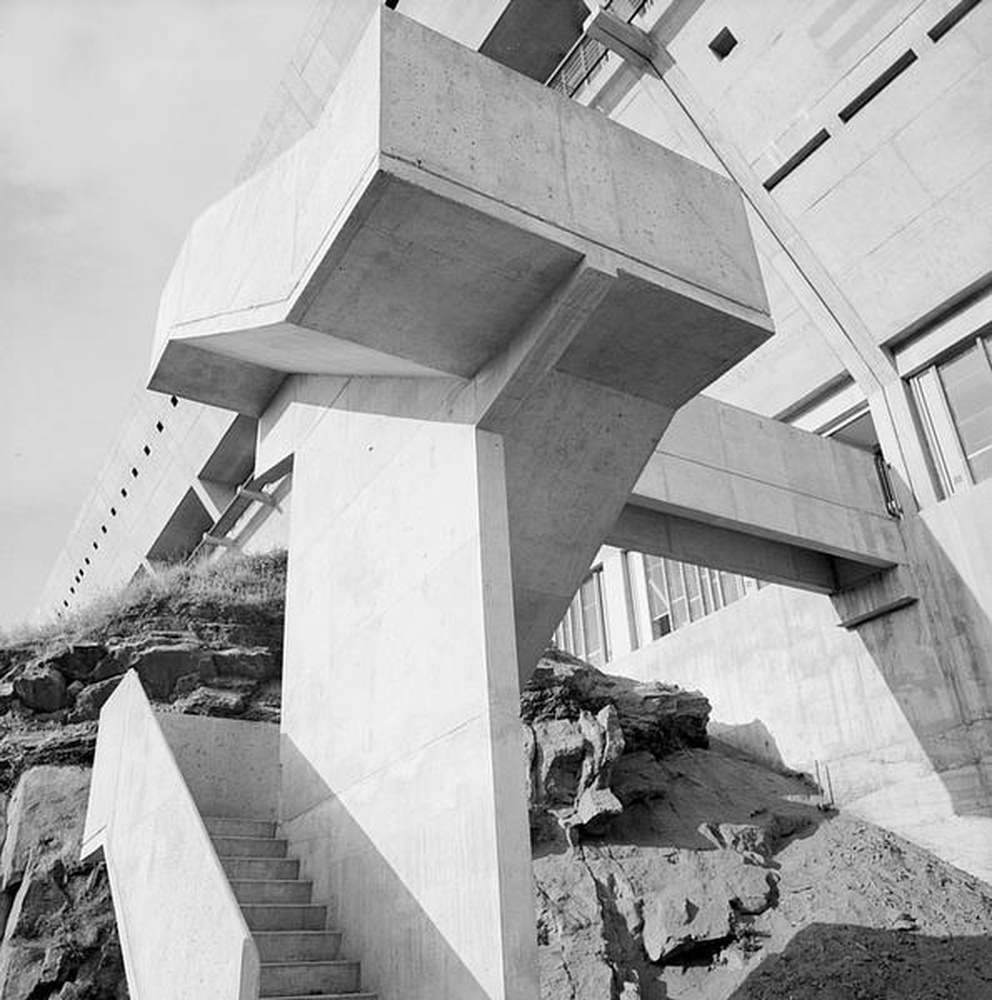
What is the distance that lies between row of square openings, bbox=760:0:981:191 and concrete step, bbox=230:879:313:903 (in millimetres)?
12383

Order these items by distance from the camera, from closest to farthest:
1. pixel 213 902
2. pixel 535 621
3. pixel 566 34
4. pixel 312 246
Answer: pixel 213 902 → pixel 312 246 → pixel 535 621 → pixel 566 34

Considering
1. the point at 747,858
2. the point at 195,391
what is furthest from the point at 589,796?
the point at 195,391

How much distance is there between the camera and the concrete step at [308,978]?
5.40 metres

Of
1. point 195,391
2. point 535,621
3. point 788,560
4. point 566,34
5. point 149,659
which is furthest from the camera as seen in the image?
point 566,34

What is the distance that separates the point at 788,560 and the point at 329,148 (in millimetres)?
10146

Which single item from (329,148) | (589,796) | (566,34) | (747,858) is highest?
(566,34)

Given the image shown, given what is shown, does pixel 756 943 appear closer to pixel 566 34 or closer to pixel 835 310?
pixel 835 310

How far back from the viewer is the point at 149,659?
36.1 feet

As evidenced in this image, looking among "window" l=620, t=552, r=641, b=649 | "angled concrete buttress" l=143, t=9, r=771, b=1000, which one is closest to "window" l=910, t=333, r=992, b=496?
"window" l=620, t=552, r=641, b=649

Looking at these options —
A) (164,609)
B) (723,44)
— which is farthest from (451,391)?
(723,44)

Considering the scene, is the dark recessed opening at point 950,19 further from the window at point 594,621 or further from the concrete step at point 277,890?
the concrete step at point 277,890

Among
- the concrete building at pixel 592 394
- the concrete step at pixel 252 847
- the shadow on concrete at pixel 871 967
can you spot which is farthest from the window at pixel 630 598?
the concrete step at pixel 252 847

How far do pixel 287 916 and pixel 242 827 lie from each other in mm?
1211

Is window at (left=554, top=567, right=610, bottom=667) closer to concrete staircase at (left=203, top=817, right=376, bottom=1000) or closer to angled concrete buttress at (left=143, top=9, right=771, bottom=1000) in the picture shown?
angled concrete buttress at (left=143, top=9, right=771, bottom=1000)
